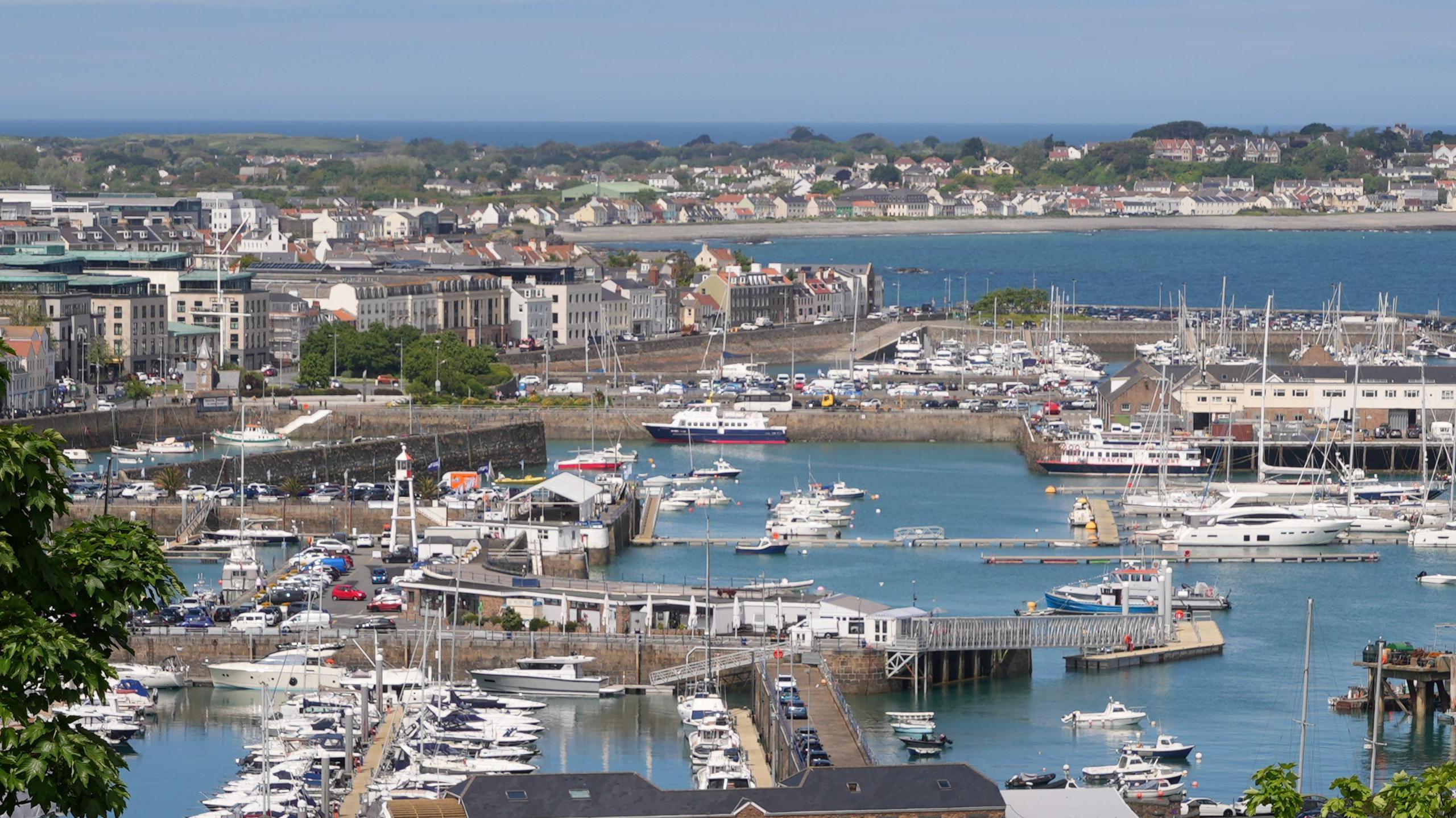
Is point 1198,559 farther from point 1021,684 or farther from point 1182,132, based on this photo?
point 1182,132

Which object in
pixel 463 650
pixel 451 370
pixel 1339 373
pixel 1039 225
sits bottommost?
pixel 1039 225

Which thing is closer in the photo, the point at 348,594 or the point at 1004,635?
the point at 1004,635

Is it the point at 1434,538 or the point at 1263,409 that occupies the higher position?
the point at 1263,409

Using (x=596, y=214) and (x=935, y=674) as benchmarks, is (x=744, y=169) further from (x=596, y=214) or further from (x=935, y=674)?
(x=935, y=674)

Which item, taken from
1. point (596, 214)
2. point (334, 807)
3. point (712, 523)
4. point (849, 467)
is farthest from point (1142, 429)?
point (596, 214)

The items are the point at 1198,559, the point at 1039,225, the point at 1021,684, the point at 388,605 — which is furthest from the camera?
the point at 1039,225

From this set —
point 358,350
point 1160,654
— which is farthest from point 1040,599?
point 358,350
